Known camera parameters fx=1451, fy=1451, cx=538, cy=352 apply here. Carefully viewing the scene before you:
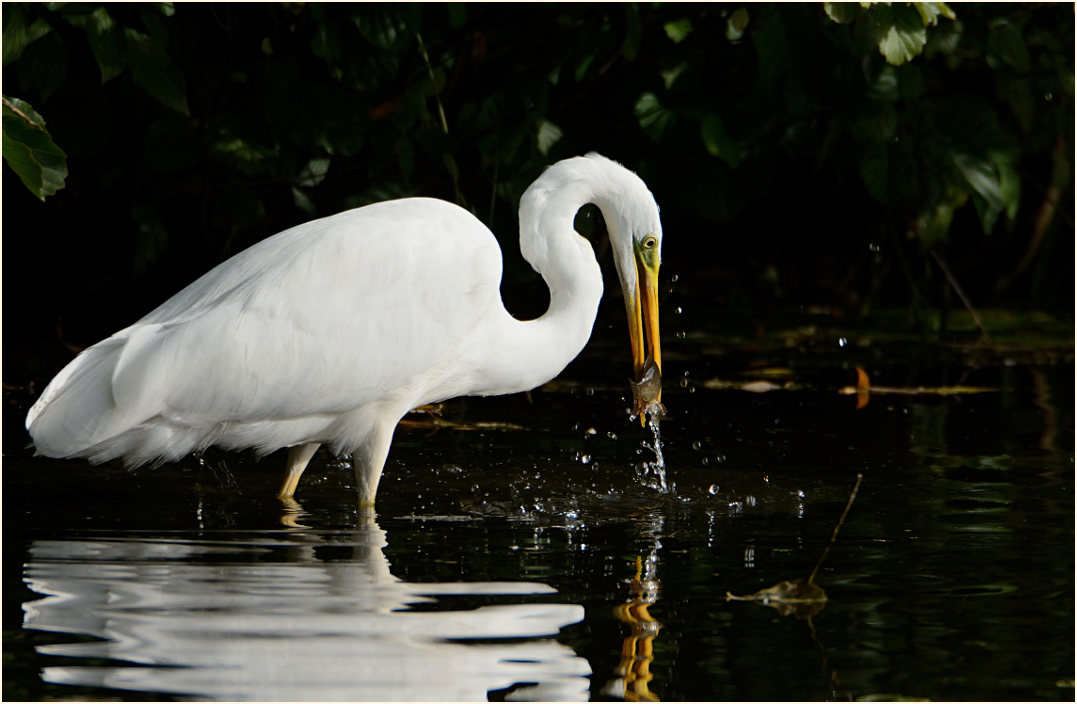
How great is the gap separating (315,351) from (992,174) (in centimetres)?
404

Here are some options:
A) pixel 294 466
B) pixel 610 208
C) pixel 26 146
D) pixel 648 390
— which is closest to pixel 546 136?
pixel 610 208

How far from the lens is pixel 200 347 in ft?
15.6

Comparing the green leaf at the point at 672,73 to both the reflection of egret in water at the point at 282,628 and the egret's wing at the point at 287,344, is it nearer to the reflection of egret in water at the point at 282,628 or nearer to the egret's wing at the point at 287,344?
the egret's wing at the point at 287,344

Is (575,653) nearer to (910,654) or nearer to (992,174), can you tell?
(910,654)

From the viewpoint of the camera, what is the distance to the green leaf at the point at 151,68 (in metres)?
6.12

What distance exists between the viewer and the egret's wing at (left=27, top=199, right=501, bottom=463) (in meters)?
4.68

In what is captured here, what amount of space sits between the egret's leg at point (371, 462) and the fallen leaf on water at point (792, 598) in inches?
63.1

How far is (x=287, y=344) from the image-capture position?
16.0 ft

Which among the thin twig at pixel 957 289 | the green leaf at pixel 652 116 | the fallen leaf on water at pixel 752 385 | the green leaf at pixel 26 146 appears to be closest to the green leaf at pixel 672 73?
the green leaf at pixel 652 116

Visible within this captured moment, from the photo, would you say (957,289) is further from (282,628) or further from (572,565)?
(282,628)

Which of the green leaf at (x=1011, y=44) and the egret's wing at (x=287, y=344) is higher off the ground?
the green leaf at (x=1011, y=44)

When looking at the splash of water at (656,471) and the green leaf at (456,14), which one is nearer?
the splash of water at (656,471)

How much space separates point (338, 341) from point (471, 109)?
2866 millimetres

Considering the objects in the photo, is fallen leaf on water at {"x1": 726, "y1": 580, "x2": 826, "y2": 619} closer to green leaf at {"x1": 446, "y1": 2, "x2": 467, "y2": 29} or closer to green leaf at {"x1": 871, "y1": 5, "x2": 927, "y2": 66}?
green leaf at {"x1": 871, "y1": 5, "x2": 927, "y2": 66}
